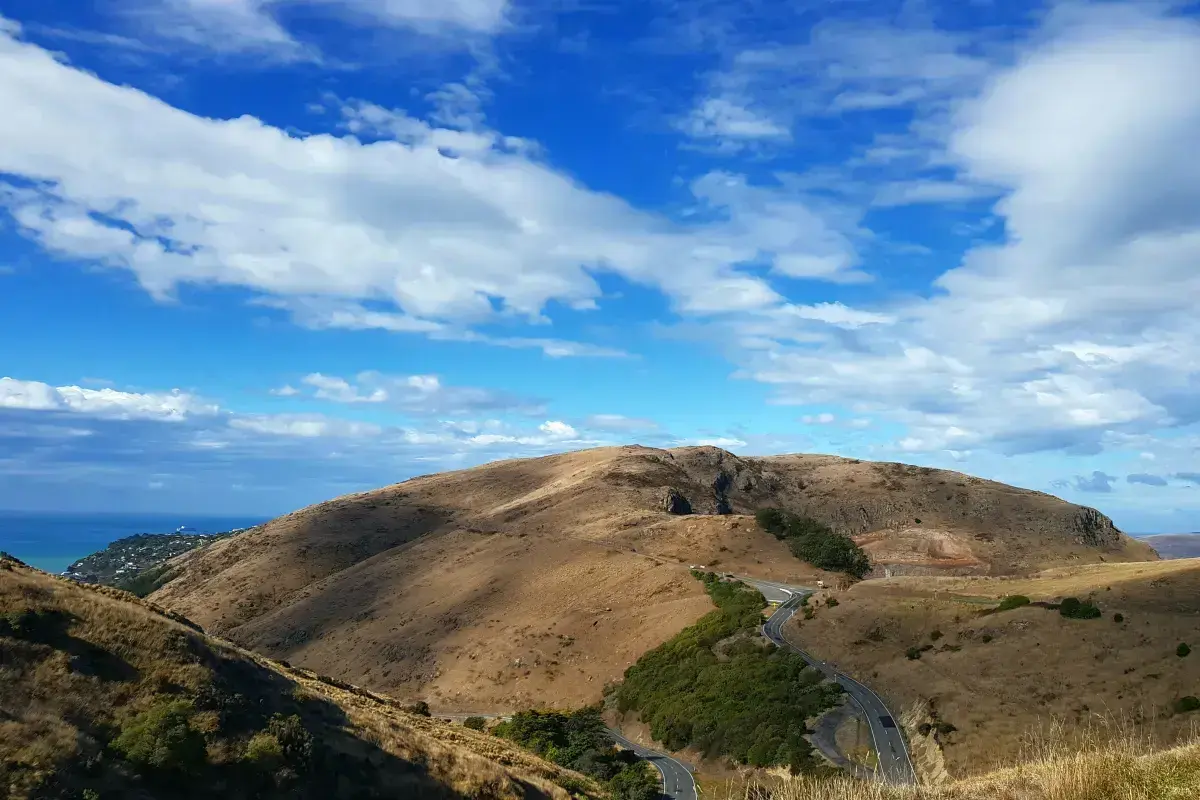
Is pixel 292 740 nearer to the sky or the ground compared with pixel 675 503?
nearer to the ground

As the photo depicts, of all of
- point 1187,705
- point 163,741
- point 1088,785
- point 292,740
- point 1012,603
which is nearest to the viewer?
point 1088,785

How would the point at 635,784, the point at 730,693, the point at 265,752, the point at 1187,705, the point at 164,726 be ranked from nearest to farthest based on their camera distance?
1. the point at 164,726
2. the point at 265,752
3. the point at 1187,705
4. the point at 635,784
5. the point at 730,693

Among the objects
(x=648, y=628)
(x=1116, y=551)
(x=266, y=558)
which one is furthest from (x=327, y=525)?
(x=1116, y=551)

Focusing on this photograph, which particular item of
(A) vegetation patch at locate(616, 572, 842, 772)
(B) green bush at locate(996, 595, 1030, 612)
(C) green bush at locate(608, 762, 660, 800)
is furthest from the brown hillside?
(B) green bush at locate(996, 595, 1030, 612)

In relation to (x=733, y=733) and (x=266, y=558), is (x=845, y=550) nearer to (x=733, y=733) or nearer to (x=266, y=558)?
(x=733, y=733)

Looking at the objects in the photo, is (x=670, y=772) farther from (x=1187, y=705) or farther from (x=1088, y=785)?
(x=1088, y=785)

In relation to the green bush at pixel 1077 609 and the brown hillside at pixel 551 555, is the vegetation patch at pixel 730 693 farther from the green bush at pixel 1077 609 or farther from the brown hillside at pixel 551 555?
the green bush at pixel 1077 609

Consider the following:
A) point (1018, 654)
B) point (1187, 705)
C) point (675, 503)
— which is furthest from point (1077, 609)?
point (675, 503)

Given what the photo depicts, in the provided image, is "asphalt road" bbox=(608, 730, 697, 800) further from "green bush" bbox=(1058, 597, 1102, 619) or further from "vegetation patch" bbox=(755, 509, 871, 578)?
"vegetation patch" bbox=(755, 509, 871, 578)
